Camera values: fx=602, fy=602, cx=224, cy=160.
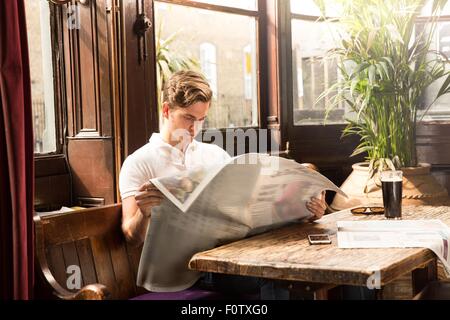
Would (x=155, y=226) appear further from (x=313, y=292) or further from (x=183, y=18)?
(x=183, y=18)

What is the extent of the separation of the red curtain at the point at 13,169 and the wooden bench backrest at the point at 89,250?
0.22ft

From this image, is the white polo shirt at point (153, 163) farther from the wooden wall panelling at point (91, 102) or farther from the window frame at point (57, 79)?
the window frame at point (57, 79)

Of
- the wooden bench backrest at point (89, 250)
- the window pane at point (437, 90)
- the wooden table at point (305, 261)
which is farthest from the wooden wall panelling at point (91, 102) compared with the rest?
the window pane at point (437, 90)

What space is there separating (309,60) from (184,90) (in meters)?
1.97

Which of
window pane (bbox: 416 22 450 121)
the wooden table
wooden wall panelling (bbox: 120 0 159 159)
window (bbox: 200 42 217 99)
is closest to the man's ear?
wooden wall panelling (bbox: 120 0 159 159)

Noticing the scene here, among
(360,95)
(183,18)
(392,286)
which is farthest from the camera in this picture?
(360,95)

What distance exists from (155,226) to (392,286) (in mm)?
1327

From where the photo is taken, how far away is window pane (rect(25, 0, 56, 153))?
2.65 m

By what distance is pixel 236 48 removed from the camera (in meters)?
3.72

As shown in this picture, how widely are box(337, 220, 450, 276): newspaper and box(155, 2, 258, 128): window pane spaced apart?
1557 millimetres

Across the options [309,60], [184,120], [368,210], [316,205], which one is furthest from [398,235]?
[309,60]

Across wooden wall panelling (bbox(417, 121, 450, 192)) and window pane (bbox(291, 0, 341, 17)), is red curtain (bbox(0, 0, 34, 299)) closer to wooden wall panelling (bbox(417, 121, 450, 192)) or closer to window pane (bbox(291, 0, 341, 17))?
window pane (bbox(291, 0, 341, 17))

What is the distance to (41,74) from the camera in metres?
2.70

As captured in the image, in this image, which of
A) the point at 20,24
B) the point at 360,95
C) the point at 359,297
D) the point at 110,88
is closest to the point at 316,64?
the point at 360,95
